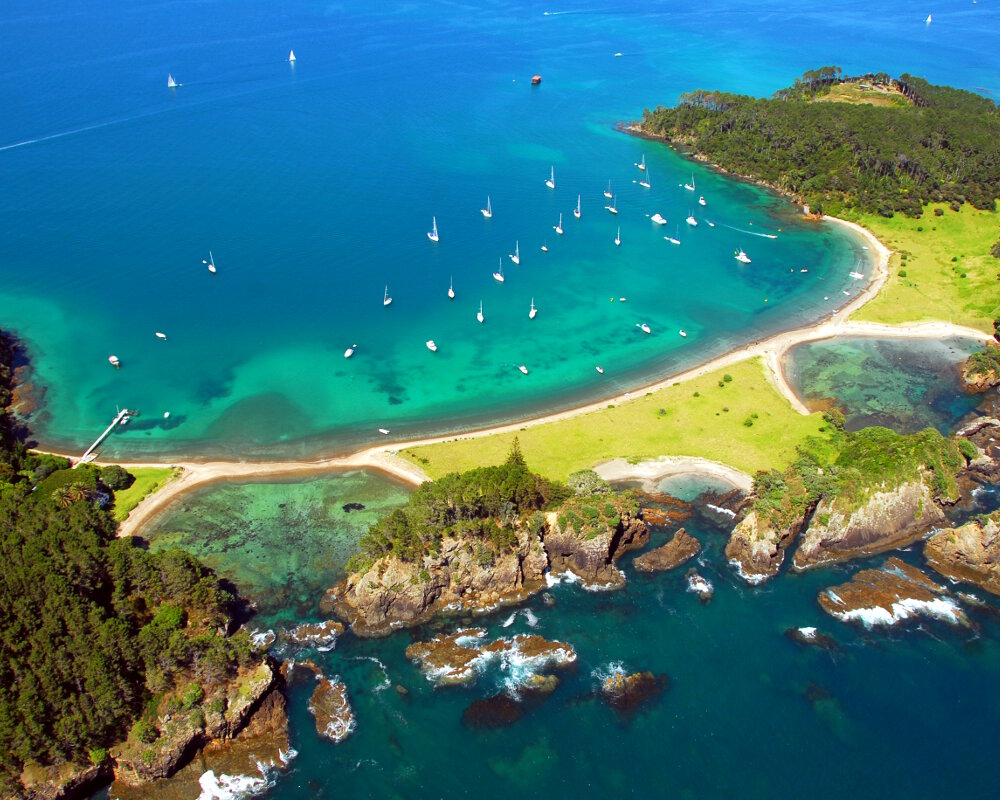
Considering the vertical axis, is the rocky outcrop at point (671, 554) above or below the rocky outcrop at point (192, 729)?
below

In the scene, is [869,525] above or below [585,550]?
below

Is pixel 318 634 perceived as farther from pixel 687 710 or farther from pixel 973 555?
pixel 973 555

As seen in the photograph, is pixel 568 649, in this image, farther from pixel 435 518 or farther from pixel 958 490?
pixel 958 490

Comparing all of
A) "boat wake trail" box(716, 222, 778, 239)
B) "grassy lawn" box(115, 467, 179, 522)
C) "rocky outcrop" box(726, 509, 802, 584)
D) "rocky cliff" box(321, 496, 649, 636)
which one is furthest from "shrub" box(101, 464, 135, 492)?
"boat wake trail" box(716, 222, 778, 239)

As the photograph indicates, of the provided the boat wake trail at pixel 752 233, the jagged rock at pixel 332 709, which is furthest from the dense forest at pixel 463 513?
the boat wake trail at pixel 752 233

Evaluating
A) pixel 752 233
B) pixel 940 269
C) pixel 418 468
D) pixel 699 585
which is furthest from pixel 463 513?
pixel 940 269

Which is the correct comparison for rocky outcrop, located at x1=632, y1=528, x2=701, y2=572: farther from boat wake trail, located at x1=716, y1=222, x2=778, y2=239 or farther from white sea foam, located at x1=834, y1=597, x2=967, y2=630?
boat wake trail, located at x1=716, y1=222, x2=778, y2=239

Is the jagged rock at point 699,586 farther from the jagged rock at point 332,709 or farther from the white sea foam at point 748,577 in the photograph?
the jagged rock at point 332,709

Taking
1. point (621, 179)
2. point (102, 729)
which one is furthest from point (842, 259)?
point (102, 729)
